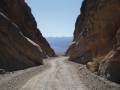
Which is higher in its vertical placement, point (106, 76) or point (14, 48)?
point (14, 48)

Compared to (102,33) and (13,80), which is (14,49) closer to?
(102,33)

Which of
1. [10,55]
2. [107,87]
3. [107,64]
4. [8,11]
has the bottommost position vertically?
[107,87]

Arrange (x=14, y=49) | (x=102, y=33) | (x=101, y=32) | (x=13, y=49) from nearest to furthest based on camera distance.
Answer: (x=13, y=49), (x=14, y=49), (x=102, y=33), (x=101, y=32)

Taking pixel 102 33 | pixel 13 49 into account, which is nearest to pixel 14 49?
pixel 13 49

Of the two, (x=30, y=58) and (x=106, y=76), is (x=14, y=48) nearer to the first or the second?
(x=30, y=58)

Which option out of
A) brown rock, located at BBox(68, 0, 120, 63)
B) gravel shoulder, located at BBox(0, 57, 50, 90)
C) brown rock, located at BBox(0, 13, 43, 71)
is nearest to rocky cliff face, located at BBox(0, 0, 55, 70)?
brown rock, located at BBox(0, 13, 43, 71)

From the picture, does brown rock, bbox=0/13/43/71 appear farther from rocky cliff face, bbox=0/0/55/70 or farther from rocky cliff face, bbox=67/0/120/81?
rocky cliff face, bbox=67/0/120/81

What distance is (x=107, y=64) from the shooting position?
2577 centimetres

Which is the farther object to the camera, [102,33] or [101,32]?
[101,32]

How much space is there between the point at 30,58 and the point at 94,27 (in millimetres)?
10775

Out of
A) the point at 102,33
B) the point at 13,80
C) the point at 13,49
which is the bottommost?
the point at 13,80

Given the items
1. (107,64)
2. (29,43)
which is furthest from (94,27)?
(107,64)

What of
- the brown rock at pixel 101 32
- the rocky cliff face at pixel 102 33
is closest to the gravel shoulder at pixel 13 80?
the rocky cliff face at pixel 102 33

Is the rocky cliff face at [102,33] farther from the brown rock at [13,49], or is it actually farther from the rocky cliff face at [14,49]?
the brown rock at [13,49]
